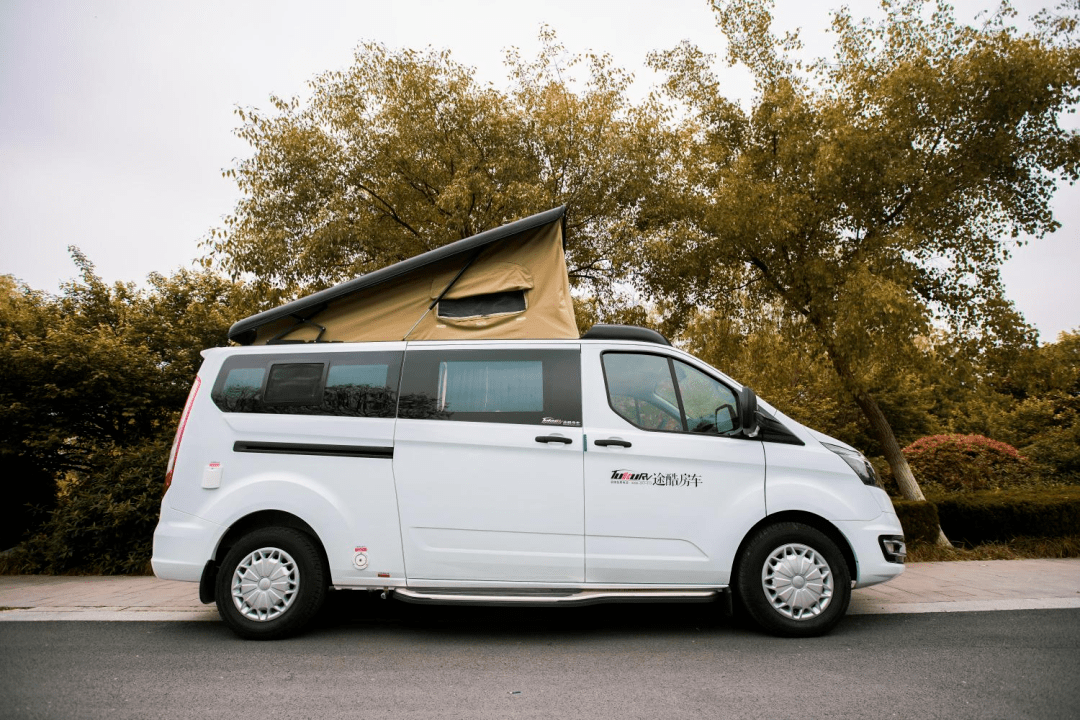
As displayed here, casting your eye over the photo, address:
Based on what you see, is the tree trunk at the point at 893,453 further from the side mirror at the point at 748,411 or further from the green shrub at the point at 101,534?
the green shrub at the point at 101,534

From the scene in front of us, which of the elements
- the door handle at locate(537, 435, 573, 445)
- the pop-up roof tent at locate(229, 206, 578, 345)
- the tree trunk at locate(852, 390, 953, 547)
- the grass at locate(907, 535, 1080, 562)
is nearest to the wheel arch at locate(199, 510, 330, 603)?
the pop-up roof tent at locate(229, 206, 578, 345)

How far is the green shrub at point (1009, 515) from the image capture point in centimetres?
938

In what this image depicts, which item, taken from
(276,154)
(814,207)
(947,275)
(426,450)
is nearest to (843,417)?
(947,275)

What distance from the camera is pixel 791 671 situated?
4184 mm

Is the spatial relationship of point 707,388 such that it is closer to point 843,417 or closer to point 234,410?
point 234,410

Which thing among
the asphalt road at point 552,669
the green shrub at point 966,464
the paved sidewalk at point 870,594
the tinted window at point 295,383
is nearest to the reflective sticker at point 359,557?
the asphalt road at point 552,669

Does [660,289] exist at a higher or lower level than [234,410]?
higher

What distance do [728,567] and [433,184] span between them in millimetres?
8638

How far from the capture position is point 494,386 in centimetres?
507

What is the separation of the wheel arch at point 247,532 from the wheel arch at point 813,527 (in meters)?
2.89

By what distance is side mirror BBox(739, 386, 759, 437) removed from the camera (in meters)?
4.91

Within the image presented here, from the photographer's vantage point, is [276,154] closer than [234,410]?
No

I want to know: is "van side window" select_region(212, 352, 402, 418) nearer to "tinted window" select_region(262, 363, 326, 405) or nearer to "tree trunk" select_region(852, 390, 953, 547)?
"tinted window" select_region(262, 363, 326, 405)

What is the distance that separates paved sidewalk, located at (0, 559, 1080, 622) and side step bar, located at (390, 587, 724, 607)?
5.86 ft
